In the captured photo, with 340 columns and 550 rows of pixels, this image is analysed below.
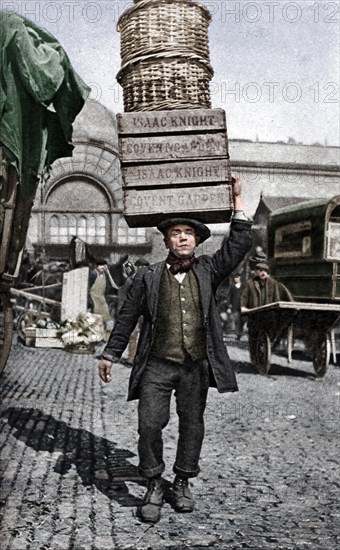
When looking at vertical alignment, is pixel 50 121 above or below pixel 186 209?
above

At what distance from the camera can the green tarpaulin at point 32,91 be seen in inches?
179

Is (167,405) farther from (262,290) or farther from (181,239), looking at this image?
(262,290)

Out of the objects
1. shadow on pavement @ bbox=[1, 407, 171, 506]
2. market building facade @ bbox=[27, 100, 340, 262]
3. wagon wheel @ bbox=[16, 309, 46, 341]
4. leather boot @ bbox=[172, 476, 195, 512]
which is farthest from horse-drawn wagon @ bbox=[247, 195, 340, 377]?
leather boot @ bbox=[172, 476, 195, 512]

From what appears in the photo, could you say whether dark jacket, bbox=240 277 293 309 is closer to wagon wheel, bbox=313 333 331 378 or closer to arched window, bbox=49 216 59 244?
wagon wheel, bbox=313 333 331 378

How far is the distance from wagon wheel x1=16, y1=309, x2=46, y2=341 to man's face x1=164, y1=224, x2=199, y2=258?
31.6 ft

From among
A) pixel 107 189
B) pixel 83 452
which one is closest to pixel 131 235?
pixel 107 189

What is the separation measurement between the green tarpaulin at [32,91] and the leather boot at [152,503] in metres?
2.03

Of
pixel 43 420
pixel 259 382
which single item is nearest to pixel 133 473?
pixel 43 420

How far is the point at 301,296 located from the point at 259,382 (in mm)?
1357

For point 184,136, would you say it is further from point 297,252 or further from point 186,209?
point 297,252

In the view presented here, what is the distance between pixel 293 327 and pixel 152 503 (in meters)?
5.84

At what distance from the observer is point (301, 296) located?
392 inches

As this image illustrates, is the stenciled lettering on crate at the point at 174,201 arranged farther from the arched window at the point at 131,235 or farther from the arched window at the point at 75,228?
the arched window at the point at 131,235

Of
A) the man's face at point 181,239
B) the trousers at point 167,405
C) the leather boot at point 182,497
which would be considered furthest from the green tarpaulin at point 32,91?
the leather boot at point 182,497
